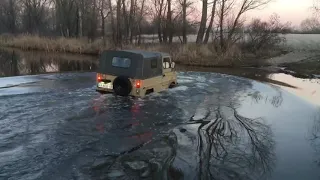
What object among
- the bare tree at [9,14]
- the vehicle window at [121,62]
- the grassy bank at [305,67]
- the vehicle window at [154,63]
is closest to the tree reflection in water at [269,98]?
the vehicle window at [154,63]

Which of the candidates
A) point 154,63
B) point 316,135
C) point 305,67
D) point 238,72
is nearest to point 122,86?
point 154,63

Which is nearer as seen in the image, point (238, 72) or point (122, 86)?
point (122, 86)

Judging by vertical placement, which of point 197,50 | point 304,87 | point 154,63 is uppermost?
point 197,50

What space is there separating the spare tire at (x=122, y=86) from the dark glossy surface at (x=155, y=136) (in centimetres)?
33

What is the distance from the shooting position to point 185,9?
40406 millimetres

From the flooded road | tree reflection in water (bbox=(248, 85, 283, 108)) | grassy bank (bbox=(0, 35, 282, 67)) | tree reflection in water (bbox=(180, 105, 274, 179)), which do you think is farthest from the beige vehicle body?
grassy bank (bbox=(0, 35, 282, 67))

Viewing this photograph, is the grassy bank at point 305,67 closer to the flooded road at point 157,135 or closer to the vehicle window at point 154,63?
the flooded road at point 157,135

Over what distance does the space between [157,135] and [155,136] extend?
112 mm

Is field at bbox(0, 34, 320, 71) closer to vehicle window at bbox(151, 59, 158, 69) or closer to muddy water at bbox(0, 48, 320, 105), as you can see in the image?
muddy water at bbox(0, 48, 320, 105)

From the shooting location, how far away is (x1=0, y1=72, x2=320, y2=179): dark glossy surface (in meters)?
7.91

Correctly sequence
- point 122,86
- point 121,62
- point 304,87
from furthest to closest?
point 304,87 → point 121,62 → point 122,86

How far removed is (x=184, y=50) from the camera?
32.6 m

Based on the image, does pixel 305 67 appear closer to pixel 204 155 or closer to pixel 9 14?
pixel 204 155

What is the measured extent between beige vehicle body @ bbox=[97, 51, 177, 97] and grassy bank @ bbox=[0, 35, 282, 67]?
53.5 feet
